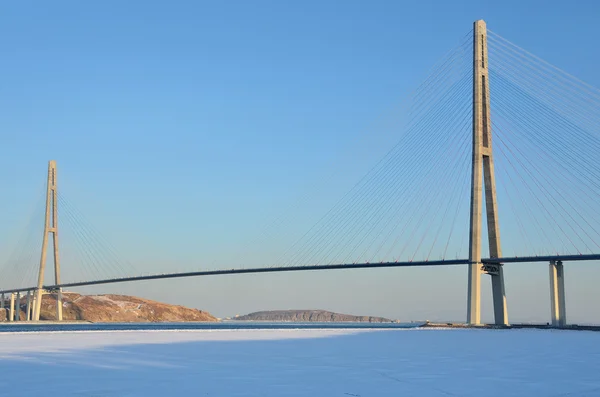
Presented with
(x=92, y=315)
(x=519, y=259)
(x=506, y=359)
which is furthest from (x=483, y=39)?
(x=92, y=315)

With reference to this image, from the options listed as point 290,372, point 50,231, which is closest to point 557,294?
point 290,372

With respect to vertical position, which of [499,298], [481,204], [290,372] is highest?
[481,204]

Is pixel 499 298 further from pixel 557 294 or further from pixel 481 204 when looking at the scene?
pixel 481 204

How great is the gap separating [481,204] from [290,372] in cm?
3747

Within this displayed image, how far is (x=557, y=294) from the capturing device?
162 feet

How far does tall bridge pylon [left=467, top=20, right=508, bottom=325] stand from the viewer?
167 feet

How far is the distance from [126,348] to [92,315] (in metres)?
174

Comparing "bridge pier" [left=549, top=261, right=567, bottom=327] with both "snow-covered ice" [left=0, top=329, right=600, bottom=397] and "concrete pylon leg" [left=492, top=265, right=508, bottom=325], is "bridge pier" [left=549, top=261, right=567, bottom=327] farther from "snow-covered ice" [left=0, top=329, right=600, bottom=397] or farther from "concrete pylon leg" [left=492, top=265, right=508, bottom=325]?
"snow-covered ice" [left=0, top=329, right=600, bottom=397]

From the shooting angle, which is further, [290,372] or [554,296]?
[554,296]

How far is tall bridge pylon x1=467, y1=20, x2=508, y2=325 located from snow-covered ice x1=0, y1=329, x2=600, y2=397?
26.7 m

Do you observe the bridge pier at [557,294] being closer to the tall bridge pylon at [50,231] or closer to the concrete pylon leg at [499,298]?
the concrete pylon leg at [499,298]

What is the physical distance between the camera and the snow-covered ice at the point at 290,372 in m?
13.3

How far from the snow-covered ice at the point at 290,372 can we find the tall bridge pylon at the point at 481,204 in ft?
87.6

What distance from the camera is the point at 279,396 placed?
12.4 meters
